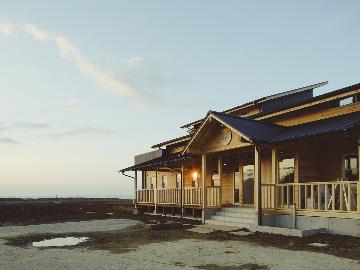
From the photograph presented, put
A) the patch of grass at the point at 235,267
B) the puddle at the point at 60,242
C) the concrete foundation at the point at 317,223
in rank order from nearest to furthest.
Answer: the patch of grass at the point at 235,267 < the puddle at the point at 60,242 < the concrete foundation at the point at 317,223

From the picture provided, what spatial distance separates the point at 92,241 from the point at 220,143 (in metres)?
7.64

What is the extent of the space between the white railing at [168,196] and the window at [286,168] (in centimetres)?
657

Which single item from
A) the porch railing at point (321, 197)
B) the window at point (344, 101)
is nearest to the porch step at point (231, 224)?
the porch railing at point (321, 197)

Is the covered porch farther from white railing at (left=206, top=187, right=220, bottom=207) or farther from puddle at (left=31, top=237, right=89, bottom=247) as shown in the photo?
puddle at (left=31, top=237, right=89, bottom=247)

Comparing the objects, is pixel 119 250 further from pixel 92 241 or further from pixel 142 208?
pixel 142 208

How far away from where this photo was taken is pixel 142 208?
88.9ft

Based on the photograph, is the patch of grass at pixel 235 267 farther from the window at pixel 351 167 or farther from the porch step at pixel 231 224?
the window at pixel 351 167

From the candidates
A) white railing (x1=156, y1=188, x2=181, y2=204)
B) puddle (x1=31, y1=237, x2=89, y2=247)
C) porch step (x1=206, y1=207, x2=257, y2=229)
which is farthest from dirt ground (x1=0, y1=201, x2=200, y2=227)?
puddle (x1=31, y1=237, x2=89, y2=247)

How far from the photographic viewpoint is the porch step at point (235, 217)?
51.1 feet

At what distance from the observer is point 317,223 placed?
13281 millimetres

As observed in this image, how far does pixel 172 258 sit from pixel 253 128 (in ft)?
27.1

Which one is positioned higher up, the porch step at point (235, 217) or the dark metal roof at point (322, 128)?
the dark metal roof at point (322, 128)

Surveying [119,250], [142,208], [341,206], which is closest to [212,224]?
[341,206]

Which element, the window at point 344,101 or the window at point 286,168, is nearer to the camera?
the window at point 344,101
